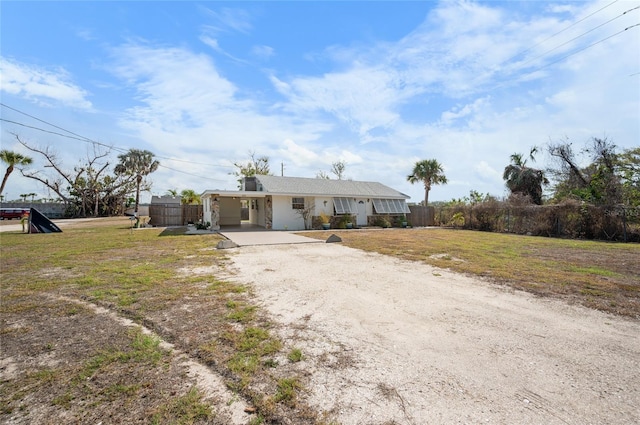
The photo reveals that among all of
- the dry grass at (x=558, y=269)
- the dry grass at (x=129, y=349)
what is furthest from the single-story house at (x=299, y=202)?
the dry grass at (x=129, y=349)

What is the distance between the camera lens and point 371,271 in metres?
7.25

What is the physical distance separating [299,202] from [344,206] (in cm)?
354

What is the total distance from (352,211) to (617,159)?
17035mm

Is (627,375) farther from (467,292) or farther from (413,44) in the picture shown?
(413,44)

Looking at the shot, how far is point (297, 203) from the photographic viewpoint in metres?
20.1

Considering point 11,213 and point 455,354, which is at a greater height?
point 11,213

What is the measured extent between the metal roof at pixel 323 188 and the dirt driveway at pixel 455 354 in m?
14.3

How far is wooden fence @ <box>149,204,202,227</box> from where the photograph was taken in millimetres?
23266

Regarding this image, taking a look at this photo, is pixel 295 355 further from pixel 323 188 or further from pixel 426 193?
pixel 426 193

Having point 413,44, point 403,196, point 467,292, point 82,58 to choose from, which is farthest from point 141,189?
point 467,292

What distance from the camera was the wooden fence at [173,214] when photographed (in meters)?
23.3

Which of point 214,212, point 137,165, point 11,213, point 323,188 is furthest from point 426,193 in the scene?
point 11,213

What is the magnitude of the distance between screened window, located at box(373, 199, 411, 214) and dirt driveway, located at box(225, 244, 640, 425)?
17.2 m

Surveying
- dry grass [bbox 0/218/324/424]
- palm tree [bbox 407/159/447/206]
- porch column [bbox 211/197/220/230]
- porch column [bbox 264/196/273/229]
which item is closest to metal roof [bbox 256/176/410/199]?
porch column [bbox 264/196/273/229]
